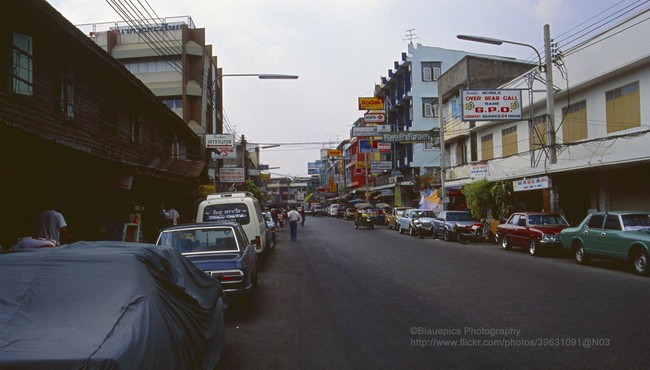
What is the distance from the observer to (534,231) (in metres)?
18.2

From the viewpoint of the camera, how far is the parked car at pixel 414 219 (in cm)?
2931

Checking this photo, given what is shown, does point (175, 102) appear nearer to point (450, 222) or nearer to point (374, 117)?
point (374, 117)

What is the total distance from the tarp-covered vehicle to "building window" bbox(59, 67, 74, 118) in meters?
10.3

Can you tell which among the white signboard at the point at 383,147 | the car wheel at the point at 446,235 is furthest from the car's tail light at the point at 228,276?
the white signboard at the point at 383,147

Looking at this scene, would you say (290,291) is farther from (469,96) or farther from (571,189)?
(571,189)

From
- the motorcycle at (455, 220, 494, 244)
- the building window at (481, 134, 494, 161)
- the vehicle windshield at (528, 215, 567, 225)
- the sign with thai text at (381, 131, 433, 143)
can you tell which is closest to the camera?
the vehicle windshield at (528, 215, 567, 225)

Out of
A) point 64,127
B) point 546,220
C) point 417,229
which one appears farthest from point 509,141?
point 64,127

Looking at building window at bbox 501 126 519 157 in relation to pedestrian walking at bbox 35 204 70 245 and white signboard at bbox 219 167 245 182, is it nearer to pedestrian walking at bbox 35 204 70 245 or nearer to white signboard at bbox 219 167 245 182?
white signboard at bbox 219 167 245 182


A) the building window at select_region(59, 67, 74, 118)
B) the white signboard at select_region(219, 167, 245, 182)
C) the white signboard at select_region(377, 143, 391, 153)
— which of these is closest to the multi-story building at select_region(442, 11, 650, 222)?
the white signboard at select_region(219, 167, 245, 182)

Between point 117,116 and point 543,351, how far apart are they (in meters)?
16.0

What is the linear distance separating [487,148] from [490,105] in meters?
9.31

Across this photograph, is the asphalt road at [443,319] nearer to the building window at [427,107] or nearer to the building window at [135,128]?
the building window at [135,128]

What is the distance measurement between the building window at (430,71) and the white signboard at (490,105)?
30031 millimetres

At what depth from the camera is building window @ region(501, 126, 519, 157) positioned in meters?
28.5
